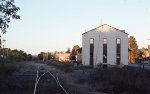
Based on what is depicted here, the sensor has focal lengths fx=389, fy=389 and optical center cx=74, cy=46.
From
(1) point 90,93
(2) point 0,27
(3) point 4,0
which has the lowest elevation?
(1) point 90,93

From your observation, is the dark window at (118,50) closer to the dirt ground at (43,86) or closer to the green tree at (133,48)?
the dirt ground at (43,86)

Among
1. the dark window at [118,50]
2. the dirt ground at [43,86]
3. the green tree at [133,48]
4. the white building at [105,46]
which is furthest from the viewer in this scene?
the green tree at [133,48]

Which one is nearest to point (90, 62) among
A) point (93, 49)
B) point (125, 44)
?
point (93, 49)

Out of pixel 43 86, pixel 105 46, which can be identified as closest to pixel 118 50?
pixel 105 46

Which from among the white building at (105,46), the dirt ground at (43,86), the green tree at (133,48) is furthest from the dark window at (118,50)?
the green tree at (133,48)

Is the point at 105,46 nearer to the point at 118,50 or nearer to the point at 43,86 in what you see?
the point at 118,50

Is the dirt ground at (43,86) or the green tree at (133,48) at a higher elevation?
Answer: the green tree at (133,48)

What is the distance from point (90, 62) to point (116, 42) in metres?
6.98

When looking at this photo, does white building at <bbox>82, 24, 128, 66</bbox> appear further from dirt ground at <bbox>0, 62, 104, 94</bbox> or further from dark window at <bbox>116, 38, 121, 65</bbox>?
dirt ground at <bbox>0, 62, 104, 94</bbox>

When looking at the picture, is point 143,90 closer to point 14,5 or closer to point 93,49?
point 14,5

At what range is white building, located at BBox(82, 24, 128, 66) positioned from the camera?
82.2 m

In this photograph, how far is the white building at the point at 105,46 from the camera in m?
82.2

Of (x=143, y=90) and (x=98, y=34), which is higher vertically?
(x=98, y=34)

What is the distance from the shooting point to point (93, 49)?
8294cm
